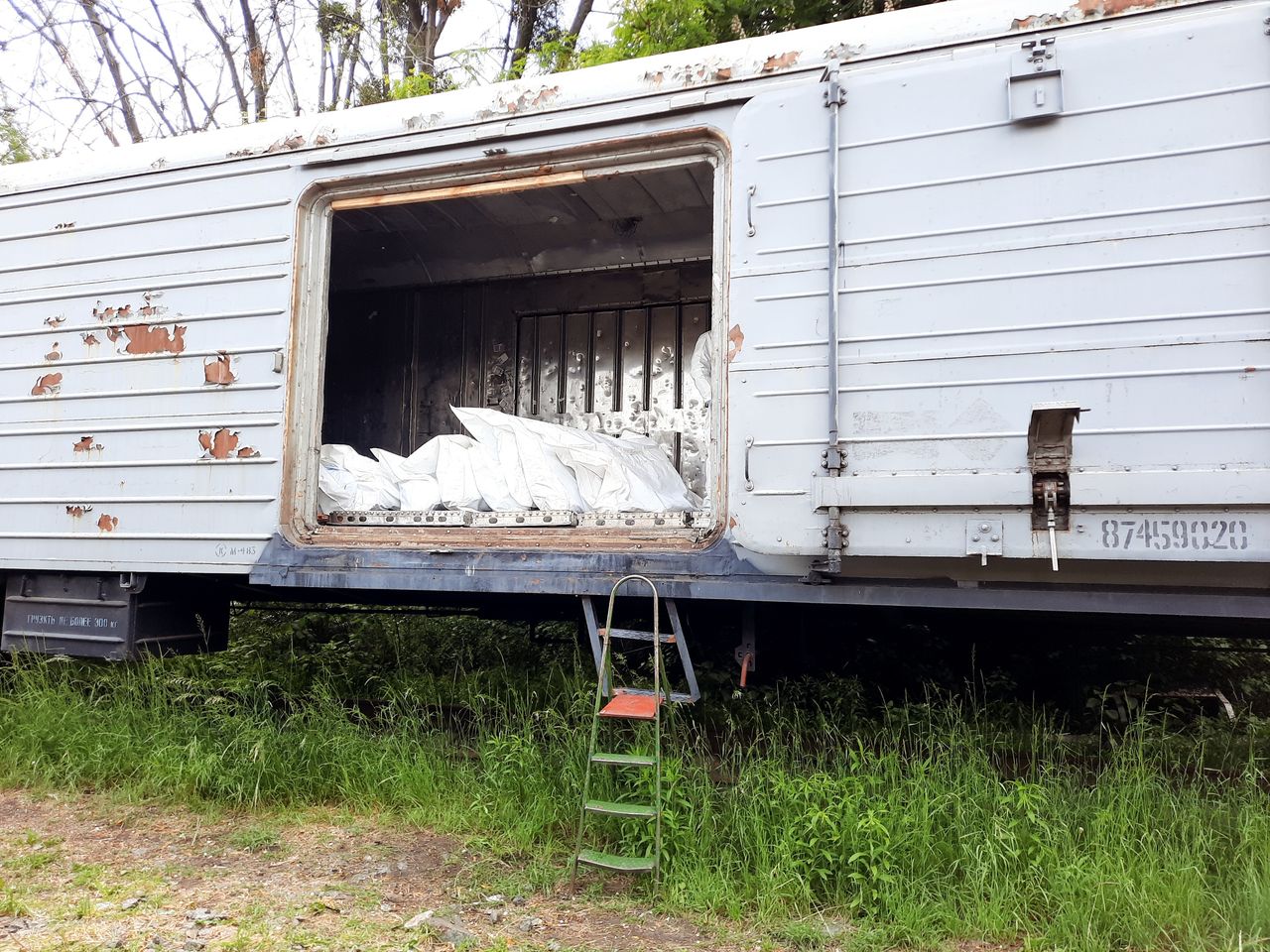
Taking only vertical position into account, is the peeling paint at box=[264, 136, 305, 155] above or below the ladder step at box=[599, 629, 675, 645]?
above

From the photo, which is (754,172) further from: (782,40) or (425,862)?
(425,862)

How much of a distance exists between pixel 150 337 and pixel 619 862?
325 centimetres

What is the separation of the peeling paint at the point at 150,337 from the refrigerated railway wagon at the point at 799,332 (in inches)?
0.7

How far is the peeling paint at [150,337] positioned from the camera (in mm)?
4184

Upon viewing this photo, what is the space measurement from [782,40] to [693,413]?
3011mm

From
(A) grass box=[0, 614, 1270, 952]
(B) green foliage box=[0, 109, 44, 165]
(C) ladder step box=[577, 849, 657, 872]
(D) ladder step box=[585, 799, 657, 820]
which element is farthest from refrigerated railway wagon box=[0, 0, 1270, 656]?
(B) green foliage box=[0, 109, 44, 165]

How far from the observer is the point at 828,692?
4.96 m

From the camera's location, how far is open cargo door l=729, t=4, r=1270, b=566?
271 centimetres

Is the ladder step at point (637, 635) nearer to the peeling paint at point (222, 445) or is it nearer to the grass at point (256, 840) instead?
the grass at point (256, 840)

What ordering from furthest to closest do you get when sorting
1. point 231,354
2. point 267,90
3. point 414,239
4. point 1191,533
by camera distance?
1. point 267,90
2. point 414,239
3. point 231,354
4. point 1191,533

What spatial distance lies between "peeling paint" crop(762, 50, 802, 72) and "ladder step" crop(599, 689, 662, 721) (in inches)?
94.3

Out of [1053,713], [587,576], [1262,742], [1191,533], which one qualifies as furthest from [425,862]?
[1262,742]

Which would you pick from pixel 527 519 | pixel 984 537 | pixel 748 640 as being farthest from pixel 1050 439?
pixel 527 519

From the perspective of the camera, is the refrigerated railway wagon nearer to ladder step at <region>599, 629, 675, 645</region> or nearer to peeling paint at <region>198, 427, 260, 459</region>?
peeling paint at <region>198, 427, 260, 459</region>
